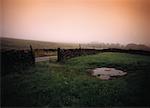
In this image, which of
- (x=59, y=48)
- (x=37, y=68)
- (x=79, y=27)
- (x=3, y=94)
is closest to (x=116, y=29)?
(x=79, y=27)

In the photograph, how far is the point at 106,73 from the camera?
2855 millimetres

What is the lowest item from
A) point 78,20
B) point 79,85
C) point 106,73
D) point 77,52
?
point 79,85

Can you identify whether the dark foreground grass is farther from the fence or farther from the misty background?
the misty background

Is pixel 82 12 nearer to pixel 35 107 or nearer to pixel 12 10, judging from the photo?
pixel 12 10

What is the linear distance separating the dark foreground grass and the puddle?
0.04m

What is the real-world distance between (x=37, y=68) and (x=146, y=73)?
1145mm

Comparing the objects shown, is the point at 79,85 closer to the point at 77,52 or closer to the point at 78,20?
the point at 77,52

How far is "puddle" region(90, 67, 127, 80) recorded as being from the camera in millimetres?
2824

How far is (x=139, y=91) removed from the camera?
279cm

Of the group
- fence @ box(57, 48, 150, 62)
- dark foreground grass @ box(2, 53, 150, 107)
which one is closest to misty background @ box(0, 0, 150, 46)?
fence @ box(57, 48, 150, 62)

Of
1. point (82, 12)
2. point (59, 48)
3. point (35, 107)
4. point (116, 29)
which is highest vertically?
point (82, 12)

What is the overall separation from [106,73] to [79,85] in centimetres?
31

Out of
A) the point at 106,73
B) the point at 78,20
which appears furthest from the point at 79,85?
the point at 78,20

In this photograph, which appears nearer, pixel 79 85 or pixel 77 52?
pixel 79 85
